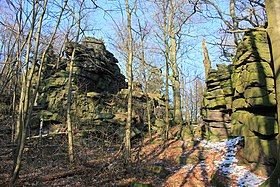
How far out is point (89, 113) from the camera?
21562 millimetres

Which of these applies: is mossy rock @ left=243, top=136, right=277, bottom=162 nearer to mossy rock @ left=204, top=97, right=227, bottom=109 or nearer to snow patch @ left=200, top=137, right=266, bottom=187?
snow patch @ left=200, top=137, right=266, bottom=187

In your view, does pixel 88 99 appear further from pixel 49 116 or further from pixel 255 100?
pixel 255 100

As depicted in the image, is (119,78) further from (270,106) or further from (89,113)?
(270,106)

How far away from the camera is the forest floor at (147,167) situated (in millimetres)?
11336

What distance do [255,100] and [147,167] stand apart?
559cm

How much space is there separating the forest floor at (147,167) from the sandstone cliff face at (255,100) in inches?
38.4

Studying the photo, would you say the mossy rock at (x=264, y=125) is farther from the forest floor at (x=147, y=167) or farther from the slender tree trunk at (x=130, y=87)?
the slender tree trunk at (x=130, y=87)

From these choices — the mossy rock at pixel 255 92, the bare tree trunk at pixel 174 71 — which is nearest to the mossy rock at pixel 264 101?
the mossy rock at pixel 255 92

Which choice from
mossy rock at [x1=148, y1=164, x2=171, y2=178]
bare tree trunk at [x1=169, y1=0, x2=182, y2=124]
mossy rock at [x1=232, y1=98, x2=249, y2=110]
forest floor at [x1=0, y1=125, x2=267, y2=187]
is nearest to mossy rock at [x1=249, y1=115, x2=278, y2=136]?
mossy rock at [x1=232, y1=98, x2=249, y2=110]

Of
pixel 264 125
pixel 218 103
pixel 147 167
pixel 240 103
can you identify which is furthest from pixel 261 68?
pixel 147 167

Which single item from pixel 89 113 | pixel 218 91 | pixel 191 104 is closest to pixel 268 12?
pixel 218 91

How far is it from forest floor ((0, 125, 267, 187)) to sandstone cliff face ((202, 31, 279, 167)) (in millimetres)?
975

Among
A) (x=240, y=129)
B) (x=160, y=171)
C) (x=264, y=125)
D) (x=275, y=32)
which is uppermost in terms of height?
(x=275, y=32)

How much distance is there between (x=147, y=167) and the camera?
43.5 ft
